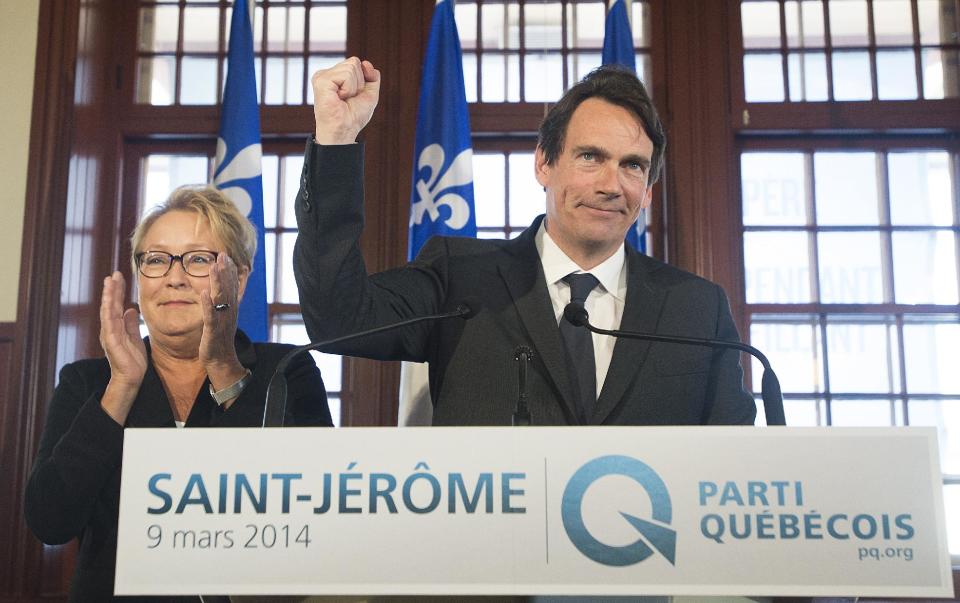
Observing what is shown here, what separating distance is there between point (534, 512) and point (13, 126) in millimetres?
3007

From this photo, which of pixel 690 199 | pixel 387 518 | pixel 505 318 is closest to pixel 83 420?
pixel 505 318

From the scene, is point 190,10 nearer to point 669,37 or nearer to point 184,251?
point 669,37

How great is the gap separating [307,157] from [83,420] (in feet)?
2.08

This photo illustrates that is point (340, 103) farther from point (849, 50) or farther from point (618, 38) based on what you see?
point (849, 50)

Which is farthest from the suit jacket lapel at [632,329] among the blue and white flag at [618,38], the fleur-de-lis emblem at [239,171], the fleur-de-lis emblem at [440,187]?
the fleur-de-lis emblem at [239,171]

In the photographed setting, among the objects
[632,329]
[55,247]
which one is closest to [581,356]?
[632,329]

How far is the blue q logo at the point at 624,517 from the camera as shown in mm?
1044

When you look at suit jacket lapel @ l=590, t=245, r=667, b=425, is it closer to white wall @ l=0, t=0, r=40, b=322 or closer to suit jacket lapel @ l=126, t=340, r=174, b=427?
suit jacket lapel @ l=126, t=340, r=174, b=427

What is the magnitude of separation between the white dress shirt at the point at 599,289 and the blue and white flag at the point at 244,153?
5.00 ft

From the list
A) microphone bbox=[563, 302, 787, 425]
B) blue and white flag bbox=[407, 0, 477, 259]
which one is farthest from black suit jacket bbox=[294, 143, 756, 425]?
blue and white flag bbox=[407, 0, 477, 259]

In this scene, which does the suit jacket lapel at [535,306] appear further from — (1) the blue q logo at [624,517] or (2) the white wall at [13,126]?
(2) the white wall at [13,126]

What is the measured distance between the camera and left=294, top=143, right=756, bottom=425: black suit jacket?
151cm

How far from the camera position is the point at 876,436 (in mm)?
1075

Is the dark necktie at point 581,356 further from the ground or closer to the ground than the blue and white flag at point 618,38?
closer to the ground
